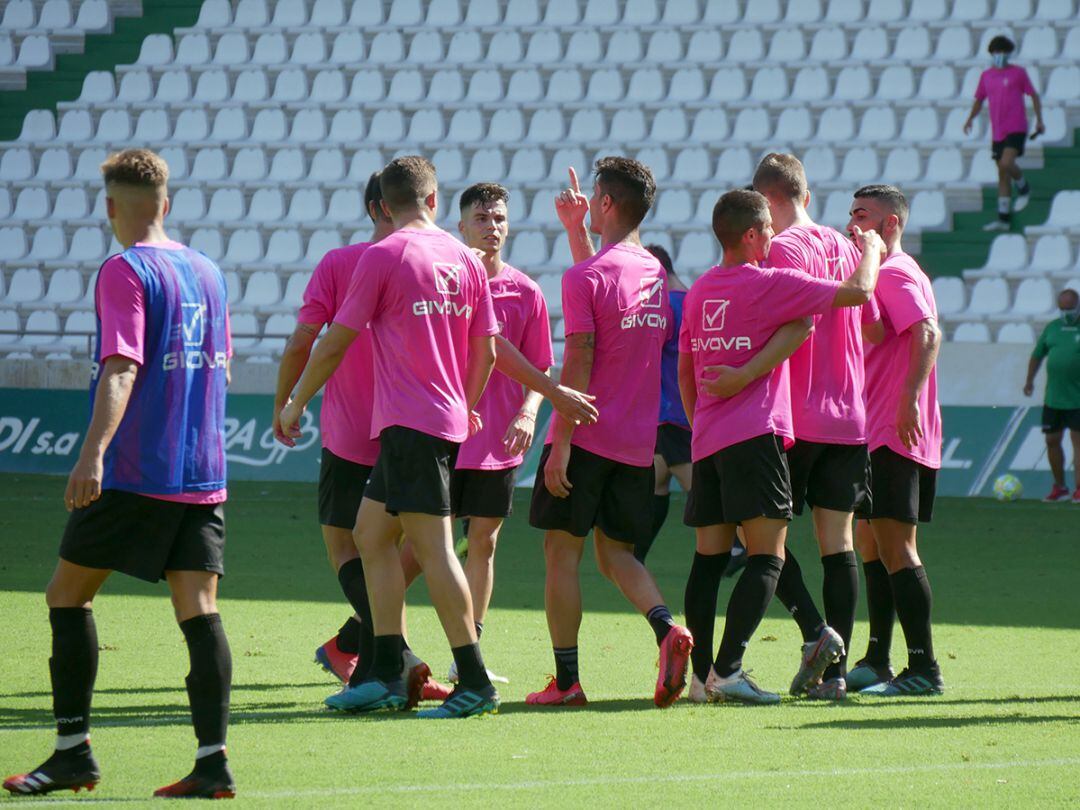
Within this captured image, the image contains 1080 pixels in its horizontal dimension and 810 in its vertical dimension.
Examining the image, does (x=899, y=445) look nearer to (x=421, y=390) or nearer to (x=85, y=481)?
(x=421, y=390)

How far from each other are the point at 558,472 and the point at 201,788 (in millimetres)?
2245

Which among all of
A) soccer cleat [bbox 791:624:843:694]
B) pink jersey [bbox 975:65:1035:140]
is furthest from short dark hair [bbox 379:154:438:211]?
pink jersey [bbox 975:65:1035:140]

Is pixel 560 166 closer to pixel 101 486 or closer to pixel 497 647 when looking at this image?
pixel 497 647

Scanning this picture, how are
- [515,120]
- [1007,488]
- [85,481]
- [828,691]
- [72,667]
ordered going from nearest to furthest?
[85,481], [72,667], [828,691], [1007,488], [515,120]

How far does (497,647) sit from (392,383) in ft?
7.77

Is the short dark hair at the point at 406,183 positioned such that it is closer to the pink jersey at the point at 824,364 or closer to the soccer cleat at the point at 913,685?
the pink jersey at the point at 824,364

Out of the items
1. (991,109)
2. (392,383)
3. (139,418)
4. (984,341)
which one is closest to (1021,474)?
(984,341)

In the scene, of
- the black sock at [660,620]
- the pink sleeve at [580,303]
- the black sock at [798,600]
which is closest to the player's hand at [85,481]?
the pink sleeve at [580,303]

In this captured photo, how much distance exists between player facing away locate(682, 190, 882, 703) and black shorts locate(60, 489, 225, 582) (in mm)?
2321

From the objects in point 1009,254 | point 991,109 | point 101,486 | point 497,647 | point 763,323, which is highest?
point 991,109

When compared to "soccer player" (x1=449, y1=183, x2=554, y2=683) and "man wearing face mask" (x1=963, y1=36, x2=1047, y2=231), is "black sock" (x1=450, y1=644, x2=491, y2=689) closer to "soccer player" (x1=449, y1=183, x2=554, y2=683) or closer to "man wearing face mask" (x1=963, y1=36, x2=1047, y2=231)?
"soccer player" (x1=449, y1=183, x2=554, y2=683)

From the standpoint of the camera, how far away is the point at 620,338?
659cm

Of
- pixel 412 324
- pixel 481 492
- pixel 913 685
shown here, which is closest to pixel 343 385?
pixel 481 492

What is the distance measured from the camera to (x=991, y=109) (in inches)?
757
